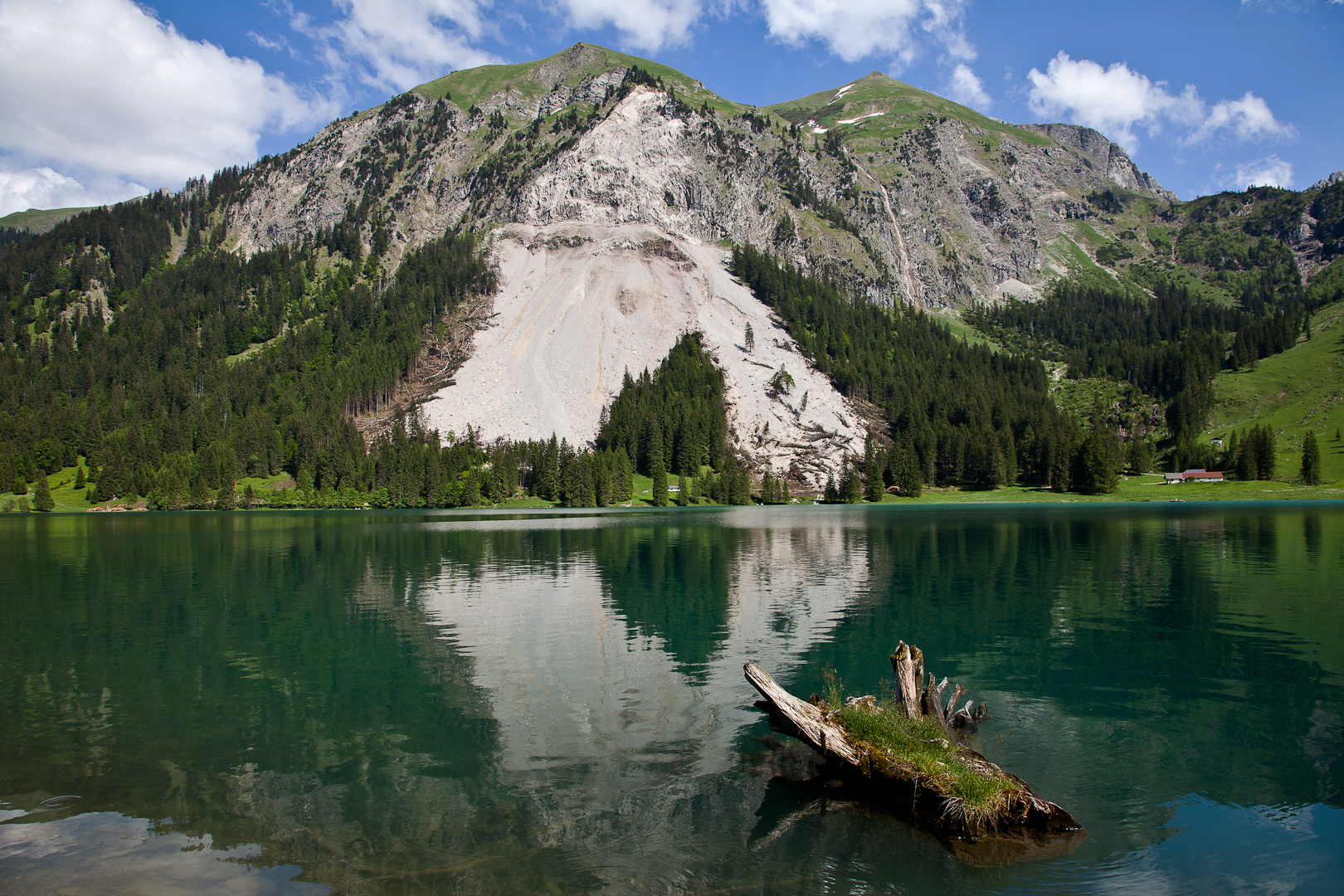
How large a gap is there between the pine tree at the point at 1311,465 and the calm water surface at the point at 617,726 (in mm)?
128765

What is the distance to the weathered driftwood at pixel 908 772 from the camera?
13047 mm

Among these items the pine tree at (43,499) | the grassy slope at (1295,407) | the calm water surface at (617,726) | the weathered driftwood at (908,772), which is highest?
the grassy slope at (1295,407)

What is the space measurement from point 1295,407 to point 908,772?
23022 cm

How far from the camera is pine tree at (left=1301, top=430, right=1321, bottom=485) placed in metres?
144

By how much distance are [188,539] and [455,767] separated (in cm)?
8023

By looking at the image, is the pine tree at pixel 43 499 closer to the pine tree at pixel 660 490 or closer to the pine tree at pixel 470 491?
the pine tree at pixel 470 491

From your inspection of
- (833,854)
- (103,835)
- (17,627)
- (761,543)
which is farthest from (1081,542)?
(17,627)

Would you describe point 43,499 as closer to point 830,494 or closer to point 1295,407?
point 830,494

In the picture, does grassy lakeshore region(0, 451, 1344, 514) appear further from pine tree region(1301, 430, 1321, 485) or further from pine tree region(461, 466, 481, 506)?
pine tree region(461, 466, 481, 506)

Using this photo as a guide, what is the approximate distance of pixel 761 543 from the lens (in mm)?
70438

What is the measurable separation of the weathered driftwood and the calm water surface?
781mm

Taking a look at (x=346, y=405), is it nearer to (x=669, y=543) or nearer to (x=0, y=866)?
(x=669, y=543)

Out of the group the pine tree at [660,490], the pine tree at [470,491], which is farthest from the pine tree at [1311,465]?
the pine tree at [470,491]

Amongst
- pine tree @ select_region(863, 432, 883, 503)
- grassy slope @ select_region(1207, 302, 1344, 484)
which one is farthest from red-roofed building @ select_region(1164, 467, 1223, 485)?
pine tree @ select_region(863, 432, 883, 503)
